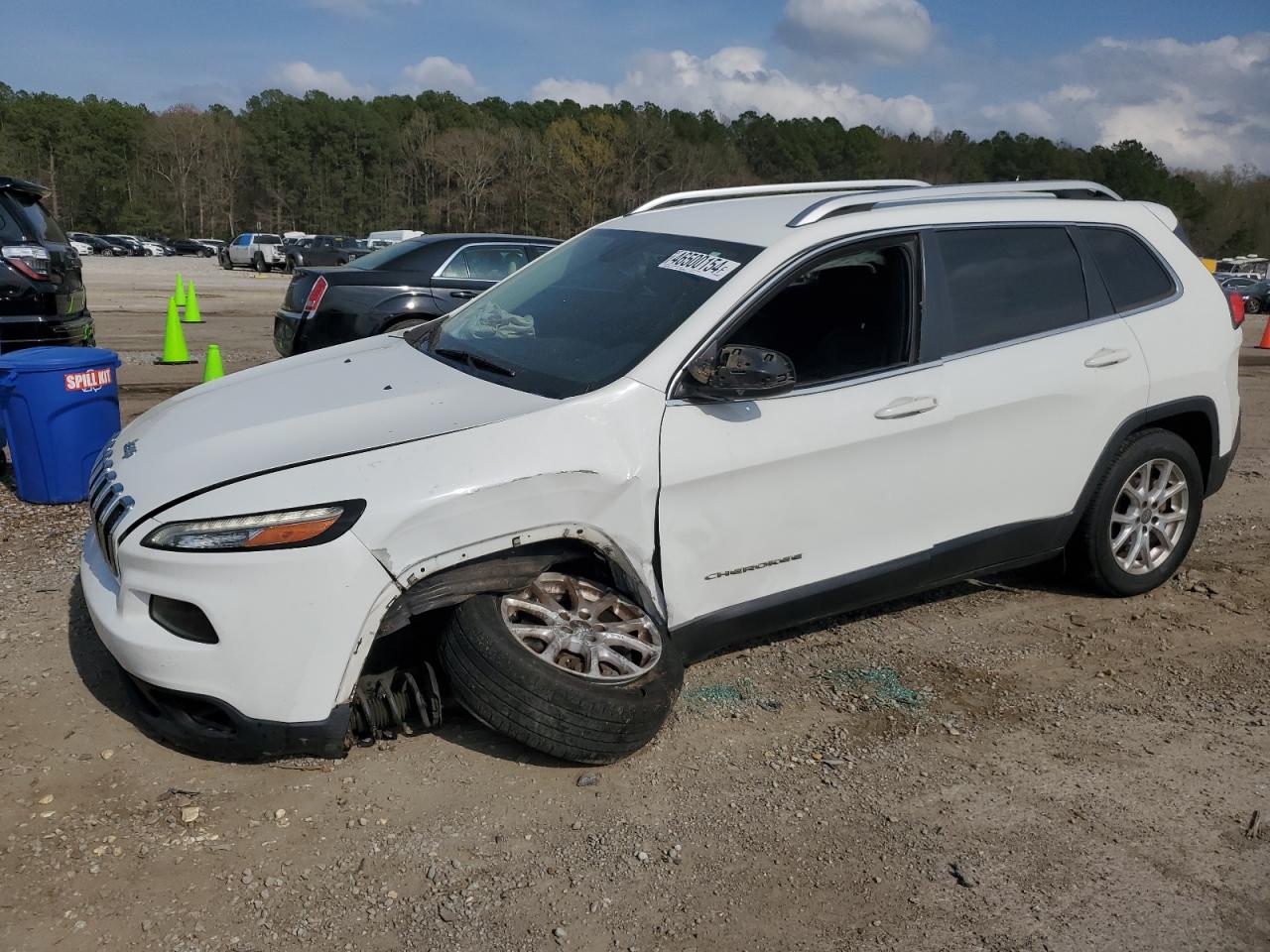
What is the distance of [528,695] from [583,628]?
12.7 inches

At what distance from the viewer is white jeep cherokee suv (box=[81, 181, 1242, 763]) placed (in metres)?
3.08

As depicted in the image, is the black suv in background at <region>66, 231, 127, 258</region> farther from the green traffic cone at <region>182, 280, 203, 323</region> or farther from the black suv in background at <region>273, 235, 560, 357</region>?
→ the black suv in background at <region>273, 235, 560, 357</region>

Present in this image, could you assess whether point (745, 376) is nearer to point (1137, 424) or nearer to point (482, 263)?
point (1137, 424)

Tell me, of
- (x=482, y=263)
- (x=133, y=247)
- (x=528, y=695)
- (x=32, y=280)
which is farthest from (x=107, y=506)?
(x=133, y=247)

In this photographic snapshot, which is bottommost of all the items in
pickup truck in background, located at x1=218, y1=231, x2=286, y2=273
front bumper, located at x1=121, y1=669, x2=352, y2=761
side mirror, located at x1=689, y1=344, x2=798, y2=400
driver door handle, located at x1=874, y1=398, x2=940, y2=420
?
pickup truck in background, located at x1=218, y1=231, x2=286, y2=273

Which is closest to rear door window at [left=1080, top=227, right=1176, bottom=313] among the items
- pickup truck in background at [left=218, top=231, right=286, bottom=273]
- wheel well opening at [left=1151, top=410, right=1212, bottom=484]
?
wheel well opening at [left=1151, top=410, right=1212, bottom=484]

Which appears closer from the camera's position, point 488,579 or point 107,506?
point 488,579

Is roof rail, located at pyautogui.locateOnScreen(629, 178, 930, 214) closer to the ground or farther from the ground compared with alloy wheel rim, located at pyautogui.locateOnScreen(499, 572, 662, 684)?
farther from the ground

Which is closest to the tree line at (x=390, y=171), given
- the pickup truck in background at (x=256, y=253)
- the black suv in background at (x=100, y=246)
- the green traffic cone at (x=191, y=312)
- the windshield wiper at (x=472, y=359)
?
the black suv in background at (x=100, y=246)

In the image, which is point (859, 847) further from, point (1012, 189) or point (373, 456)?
point (1012, 189)

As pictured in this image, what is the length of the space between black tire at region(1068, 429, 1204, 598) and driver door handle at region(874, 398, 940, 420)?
1.15 meters

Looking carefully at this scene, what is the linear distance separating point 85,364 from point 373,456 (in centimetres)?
343

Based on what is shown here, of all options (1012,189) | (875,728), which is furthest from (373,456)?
(1012,189)

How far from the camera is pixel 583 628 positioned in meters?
3.44
